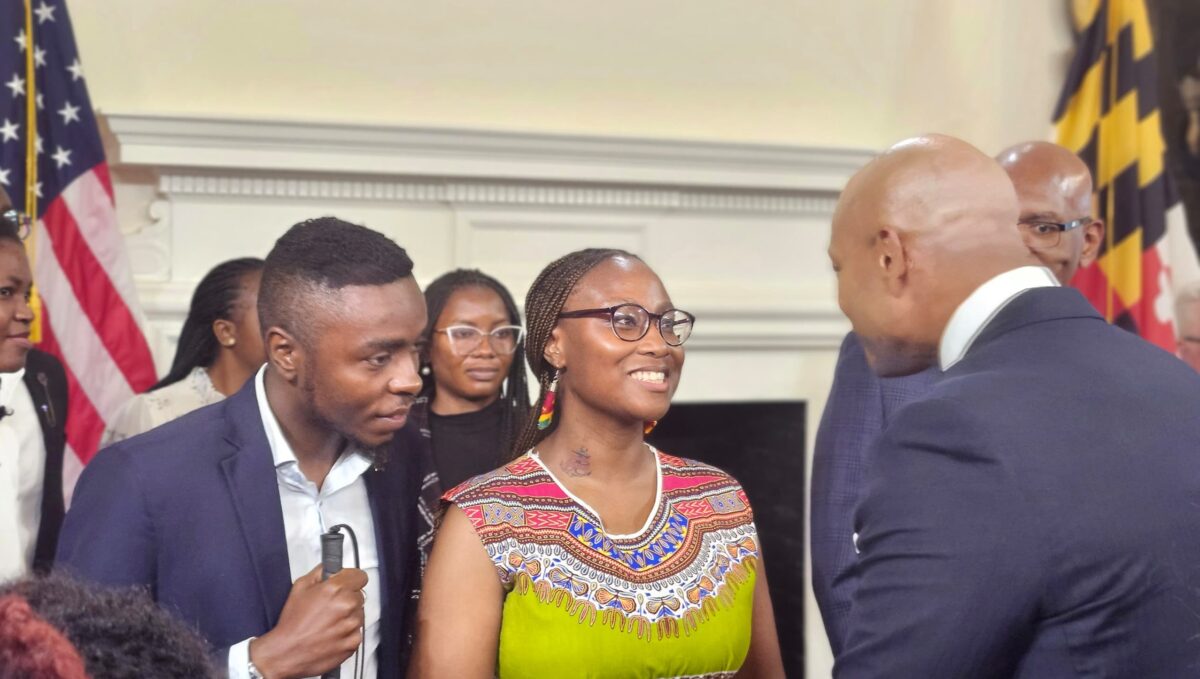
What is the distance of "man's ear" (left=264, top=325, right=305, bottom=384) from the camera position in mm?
1833

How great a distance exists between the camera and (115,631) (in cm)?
90

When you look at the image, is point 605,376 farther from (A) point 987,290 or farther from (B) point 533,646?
(A) point 987,290

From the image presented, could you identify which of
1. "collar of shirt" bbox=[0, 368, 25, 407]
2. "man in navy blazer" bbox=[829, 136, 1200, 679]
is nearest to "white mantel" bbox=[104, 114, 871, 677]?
"collar of shirt" bbox=[0, 368, 25, 407]

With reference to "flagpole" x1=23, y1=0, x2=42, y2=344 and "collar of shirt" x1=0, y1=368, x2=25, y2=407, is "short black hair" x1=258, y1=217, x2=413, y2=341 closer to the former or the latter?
"collar of shirt" x1=0, y1=368, x2=25, y2=407

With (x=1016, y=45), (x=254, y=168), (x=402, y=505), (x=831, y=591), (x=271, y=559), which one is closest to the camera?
(x=271, y=559)

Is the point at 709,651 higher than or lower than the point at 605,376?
lower

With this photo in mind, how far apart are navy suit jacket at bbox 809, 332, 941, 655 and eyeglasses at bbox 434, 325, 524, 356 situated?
3.55 ft

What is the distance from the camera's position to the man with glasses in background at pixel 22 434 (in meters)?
2.16

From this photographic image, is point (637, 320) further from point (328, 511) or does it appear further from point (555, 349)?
point (328, 511)

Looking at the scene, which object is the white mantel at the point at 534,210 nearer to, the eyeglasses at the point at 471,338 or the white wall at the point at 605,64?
the white wall at the point at 605,64

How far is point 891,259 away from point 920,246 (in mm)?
40

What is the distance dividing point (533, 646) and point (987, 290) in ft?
2.81

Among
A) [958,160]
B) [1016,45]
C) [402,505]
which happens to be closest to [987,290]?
[958,160]

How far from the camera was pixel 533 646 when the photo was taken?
185 cm
